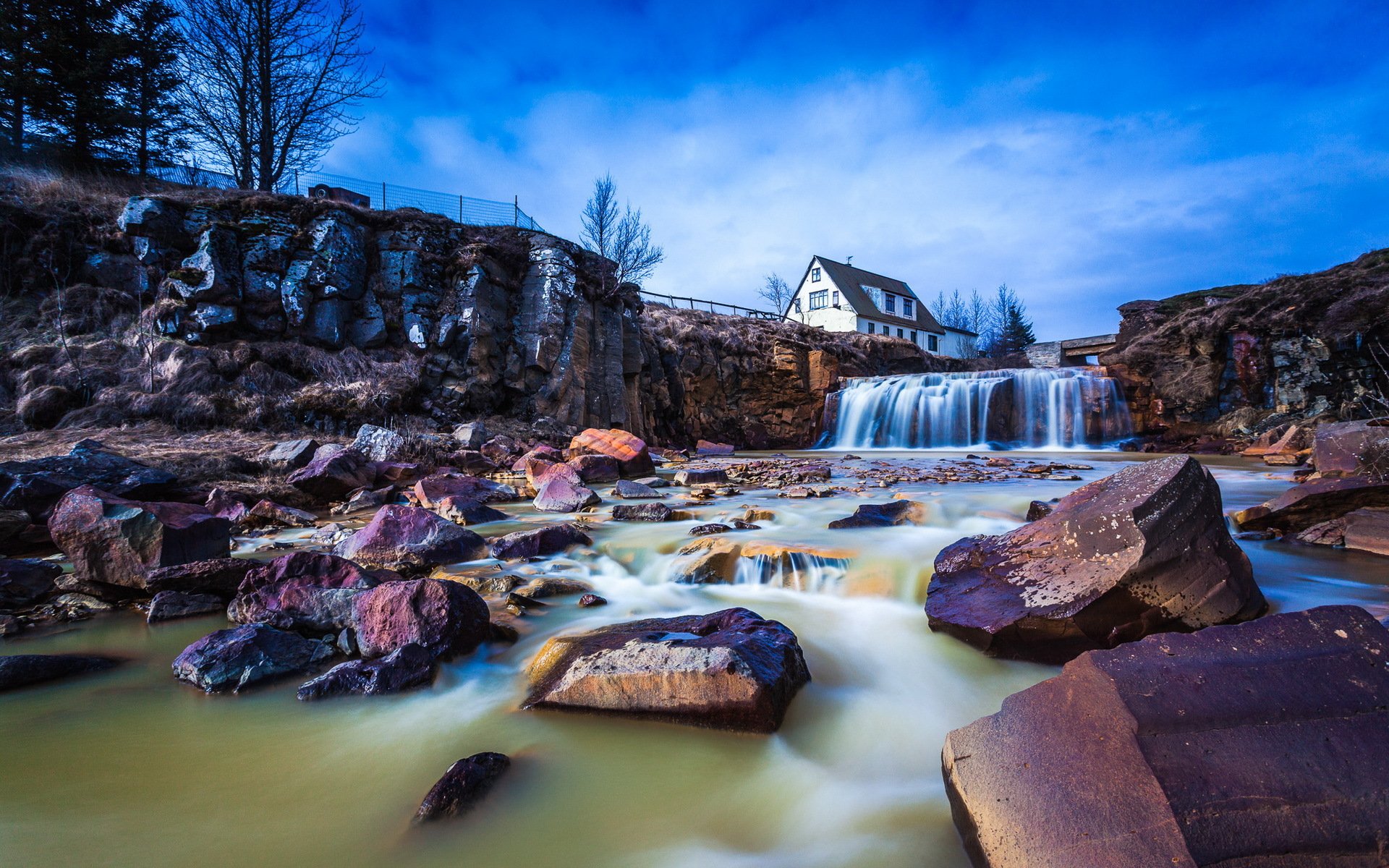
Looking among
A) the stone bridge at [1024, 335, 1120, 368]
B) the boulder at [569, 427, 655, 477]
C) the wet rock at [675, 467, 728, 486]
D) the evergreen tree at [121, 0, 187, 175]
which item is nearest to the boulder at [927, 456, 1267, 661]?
the wet rock at [675, 467, 728, 486]

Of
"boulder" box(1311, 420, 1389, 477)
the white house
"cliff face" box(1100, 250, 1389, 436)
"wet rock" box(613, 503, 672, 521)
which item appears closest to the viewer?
"boulder" box(1311, 420, 1389, 477)

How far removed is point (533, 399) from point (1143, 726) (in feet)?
52.6

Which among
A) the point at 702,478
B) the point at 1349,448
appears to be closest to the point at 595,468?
the point at 702,478

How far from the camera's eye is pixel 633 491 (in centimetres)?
851

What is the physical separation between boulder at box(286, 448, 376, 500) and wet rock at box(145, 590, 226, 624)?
4.49 m

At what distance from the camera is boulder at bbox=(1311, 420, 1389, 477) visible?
625 cm

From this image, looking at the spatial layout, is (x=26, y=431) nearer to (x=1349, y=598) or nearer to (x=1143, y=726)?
(x=1143, y=726)

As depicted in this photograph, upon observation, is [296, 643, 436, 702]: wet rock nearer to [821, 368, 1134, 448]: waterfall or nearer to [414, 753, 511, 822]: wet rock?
[414, 753, 511, 822]: wet rock

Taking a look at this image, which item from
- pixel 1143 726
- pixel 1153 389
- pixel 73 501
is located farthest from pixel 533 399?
pixel 1153 389

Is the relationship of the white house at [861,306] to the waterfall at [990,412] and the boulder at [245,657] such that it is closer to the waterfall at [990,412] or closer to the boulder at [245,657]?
the waterfall at [990,412]

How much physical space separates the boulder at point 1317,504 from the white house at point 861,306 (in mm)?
36889

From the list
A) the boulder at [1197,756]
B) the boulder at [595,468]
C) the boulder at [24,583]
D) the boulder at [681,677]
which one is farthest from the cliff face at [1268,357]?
the boulder at [24,583]

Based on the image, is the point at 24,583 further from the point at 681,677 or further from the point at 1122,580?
the point at 1122,580

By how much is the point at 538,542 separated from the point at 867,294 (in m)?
46.6
